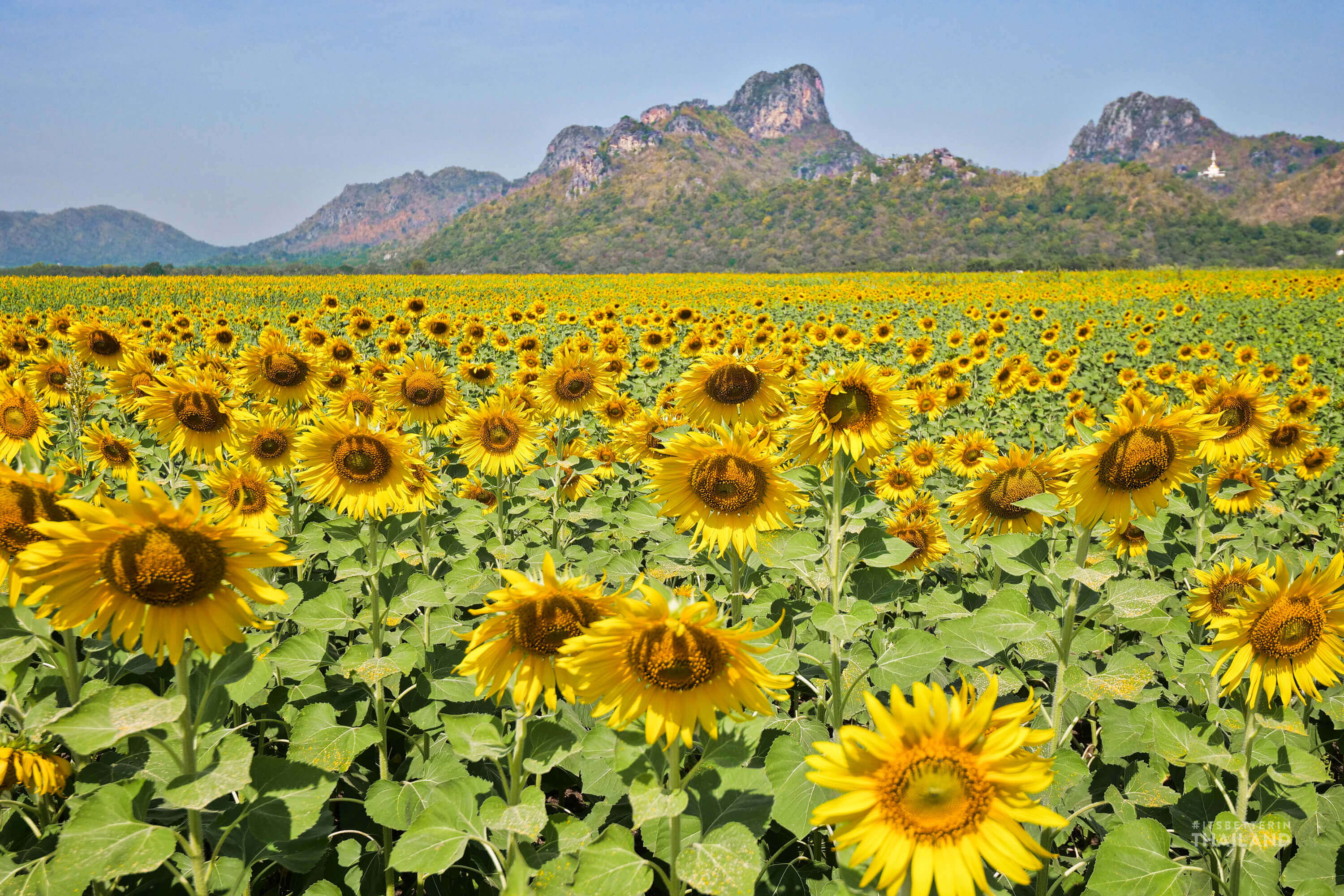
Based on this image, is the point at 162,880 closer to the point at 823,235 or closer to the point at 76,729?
the point at 76,729

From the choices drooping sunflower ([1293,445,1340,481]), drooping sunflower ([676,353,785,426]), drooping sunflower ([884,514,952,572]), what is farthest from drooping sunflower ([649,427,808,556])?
drooping sunflower ([1293,445,1340,481])

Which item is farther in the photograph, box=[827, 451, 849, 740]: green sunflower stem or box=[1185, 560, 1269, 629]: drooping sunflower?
box=[1185, 560, 1269, 629]: drooping sunflower

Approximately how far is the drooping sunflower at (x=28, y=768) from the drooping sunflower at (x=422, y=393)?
11.2 ft

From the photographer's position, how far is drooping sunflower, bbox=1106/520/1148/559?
13.3 feet

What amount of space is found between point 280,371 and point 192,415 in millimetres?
969

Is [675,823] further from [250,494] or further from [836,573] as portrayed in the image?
[250,494]

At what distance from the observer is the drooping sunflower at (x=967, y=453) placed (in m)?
5.80

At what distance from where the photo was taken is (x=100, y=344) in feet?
20.8

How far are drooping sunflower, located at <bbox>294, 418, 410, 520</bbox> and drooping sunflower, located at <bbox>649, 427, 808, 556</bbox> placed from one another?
50.8 inches

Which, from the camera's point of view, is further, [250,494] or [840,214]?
[840,214]

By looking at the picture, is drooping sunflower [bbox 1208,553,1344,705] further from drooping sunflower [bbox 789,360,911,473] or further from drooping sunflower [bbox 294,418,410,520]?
drooping sunflower [bbox 294,418,410,520]

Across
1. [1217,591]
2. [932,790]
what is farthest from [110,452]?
[1217,591]

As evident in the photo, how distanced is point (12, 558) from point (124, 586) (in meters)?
0.42

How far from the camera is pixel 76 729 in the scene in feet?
5.32
